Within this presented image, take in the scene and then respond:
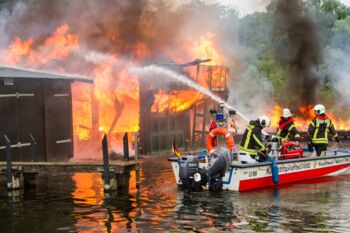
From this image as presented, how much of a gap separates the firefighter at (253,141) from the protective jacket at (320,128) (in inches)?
126

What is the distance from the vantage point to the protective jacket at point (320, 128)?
20641 millimetres

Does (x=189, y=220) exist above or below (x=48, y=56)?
below

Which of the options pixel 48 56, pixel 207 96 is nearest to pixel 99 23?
pixel 48 56

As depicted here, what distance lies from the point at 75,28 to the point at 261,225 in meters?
18.8

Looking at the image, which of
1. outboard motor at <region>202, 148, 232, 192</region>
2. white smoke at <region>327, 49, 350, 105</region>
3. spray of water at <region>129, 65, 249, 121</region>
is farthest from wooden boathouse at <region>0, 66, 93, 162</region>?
white smoke at <region>327, 49, 350, 105</region>

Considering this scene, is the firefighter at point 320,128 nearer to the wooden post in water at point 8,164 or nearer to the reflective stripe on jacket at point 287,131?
the reflective stripe on jacket at point 287,131

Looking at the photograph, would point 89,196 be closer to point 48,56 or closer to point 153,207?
point 153,207

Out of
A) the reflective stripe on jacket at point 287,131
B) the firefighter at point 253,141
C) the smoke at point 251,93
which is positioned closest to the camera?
the firefighter at point 253,141

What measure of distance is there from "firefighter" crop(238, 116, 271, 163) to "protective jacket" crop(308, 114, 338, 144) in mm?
3194

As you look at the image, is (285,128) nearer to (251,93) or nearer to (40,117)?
(40,117)

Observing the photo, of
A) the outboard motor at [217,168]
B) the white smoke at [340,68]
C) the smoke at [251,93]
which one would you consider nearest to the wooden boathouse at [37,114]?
the outboard motor at [217,168]

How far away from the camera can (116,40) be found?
29375 millimetres

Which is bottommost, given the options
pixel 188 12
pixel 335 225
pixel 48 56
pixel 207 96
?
pixel 335 225

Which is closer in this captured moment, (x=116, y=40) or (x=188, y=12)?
(x=116, y=40)
